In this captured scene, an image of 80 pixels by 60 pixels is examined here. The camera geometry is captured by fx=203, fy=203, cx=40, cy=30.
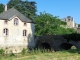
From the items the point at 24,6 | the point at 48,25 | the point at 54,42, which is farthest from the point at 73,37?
the point at 24,6

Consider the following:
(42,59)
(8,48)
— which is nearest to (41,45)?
(8,48)

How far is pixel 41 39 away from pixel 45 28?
5566mm

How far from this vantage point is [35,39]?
139 ft

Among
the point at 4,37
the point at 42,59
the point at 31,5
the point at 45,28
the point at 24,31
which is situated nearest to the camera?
the point at 42,59

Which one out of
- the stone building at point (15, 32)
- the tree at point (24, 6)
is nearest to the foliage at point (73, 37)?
the stone building at point (15, 32)

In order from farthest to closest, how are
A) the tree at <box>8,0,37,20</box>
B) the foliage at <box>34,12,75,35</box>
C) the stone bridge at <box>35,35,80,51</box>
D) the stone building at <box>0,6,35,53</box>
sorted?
the tree at <box>8,0,37,20</box>
the foliage at <box>34,12,75,35</box>
the stone bridge at <box>35,35,80,51</box>
the stone building at <box>0,6,35,53</box>

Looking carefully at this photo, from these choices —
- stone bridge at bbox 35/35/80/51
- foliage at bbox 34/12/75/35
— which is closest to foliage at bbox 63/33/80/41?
stone bridge at bbox 35/35/80/51

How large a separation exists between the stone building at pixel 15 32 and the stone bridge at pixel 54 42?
167cm

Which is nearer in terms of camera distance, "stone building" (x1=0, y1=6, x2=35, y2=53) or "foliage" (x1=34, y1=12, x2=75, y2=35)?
"stone building" (x1=0, y1=6, x2=35, y2=53)

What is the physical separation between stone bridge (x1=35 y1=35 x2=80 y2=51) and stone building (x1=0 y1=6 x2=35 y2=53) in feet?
5.49

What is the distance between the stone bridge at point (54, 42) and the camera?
126ft

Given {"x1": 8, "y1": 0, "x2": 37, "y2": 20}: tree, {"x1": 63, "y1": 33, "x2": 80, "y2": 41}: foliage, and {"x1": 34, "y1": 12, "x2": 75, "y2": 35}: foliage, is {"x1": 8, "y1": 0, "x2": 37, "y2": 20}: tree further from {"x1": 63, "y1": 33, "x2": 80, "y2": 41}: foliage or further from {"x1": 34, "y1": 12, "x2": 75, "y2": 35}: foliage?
{"x1": 63, "y1": 33, "x2": 80, "y2": 41}: foliage

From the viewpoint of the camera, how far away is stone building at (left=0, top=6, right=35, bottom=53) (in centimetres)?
3678

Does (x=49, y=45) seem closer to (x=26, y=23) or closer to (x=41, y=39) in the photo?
(x=41, y=39)
